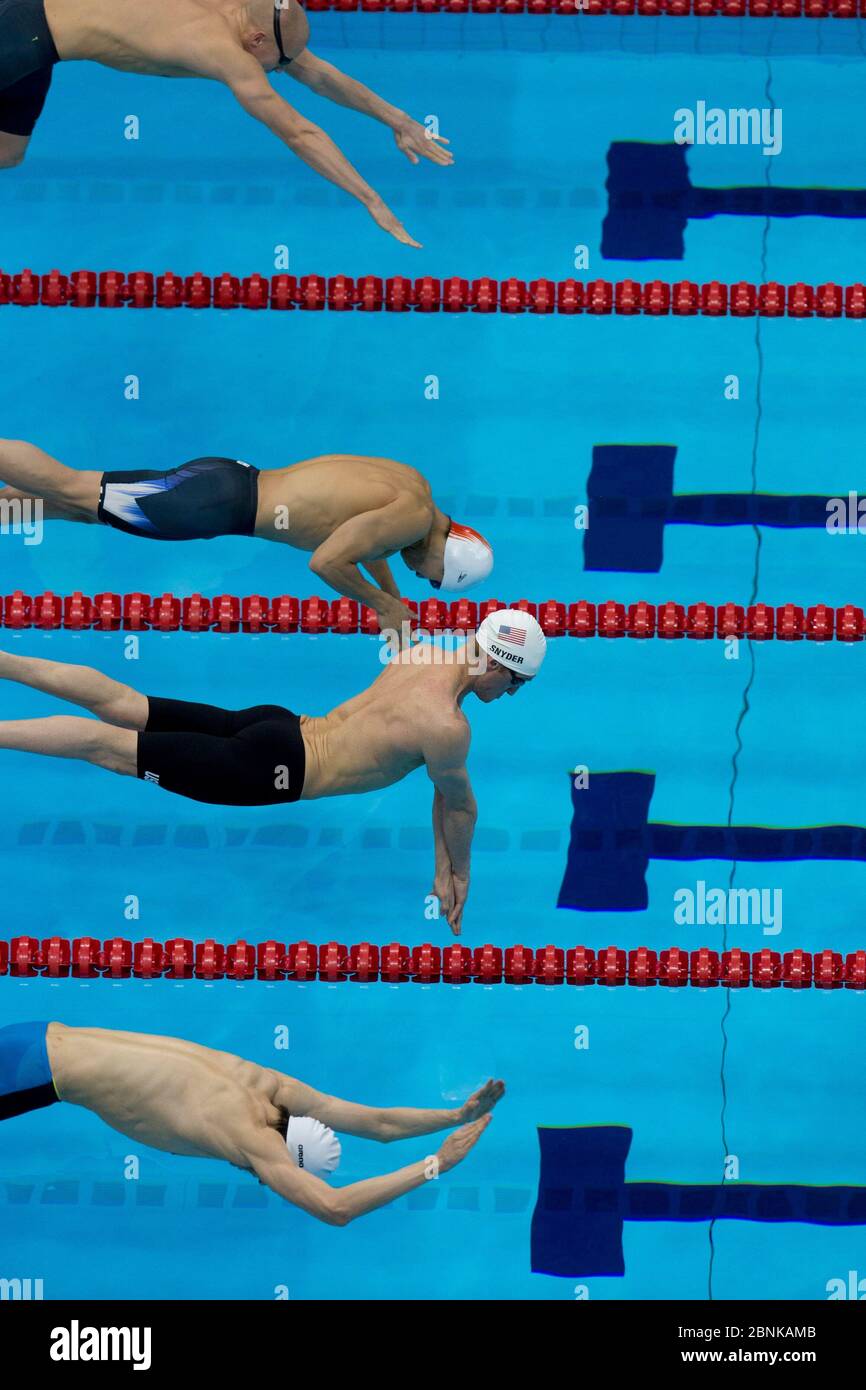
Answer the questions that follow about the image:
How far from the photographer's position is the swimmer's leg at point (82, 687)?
8.38 m

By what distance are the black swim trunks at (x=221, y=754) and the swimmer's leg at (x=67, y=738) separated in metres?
0.10

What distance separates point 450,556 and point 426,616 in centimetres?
113

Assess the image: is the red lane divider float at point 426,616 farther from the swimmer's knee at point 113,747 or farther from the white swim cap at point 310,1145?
the white swim cap at point 310,1145

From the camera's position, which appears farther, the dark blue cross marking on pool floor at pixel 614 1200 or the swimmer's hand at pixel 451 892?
the dark blue cross marking on pool floor at pixel 614 1200

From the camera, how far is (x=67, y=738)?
8.38 metres

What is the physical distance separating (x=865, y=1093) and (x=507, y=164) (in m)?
4.21

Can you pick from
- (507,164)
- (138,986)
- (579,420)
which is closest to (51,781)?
(138,986)

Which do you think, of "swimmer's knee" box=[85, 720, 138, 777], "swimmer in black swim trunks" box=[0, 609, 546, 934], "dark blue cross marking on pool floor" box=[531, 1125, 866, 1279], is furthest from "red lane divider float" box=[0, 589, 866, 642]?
"dark blue cross marking on pool floor" box=[531, 1125, 866, 1279]

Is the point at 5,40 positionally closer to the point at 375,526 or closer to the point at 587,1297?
the point at 375,526

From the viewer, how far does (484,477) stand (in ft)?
33.8

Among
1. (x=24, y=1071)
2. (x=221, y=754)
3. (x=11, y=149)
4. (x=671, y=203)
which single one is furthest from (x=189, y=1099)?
(x=671, y=203)

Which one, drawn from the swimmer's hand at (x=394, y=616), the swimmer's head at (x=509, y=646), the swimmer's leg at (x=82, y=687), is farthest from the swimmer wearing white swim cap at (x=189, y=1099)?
the swimmer's hand at (x=394, y=616)

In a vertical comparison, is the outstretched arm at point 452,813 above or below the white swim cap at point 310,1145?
above
